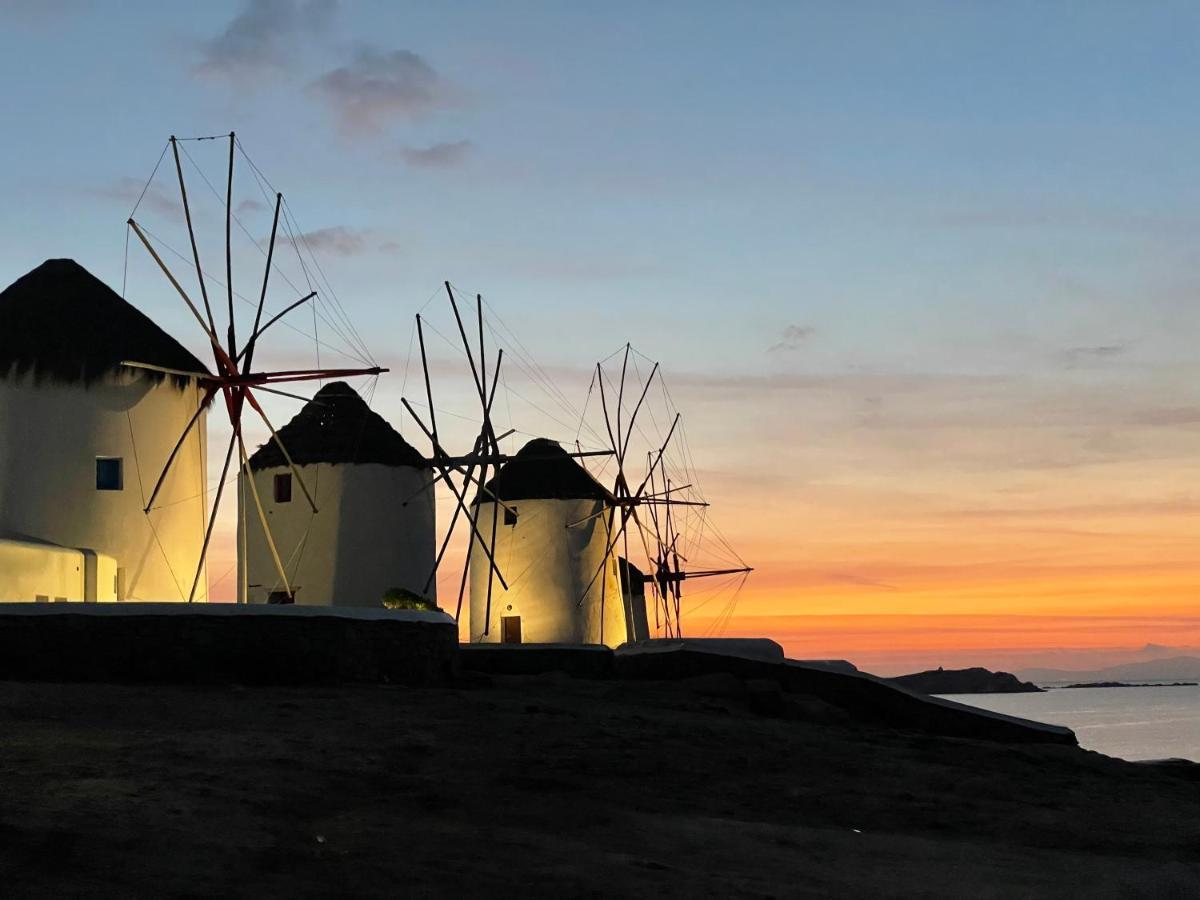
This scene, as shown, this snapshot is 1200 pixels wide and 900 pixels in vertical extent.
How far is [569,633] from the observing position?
1769 inches

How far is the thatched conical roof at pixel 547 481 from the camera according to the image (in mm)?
45719

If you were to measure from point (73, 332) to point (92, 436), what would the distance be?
1908 millimetres

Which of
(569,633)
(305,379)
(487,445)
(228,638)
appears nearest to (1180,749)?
(569,633)

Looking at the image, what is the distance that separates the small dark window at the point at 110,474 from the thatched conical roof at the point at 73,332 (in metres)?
1.42

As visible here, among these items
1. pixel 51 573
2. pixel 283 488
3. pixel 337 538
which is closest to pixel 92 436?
pixel 51 573

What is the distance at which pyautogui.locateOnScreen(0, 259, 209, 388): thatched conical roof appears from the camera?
25.8 m

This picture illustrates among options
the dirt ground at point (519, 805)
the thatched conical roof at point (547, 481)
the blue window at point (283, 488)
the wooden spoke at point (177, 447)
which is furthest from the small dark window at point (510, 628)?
the dirt ground at point (519, 805)

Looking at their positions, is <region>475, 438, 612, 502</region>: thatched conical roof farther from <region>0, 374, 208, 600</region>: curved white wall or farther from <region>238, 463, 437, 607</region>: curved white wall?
<region>0, 374, 208, 600</region>: curved white wall

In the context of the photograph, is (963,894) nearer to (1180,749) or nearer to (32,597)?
(32,597)

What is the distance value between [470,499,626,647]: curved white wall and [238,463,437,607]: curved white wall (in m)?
8.55

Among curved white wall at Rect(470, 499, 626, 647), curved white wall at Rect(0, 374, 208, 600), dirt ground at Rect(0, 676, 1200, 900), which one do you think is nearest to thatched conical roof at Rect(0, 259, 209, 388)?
curved white wall at Rect(0, 374, 208, 600)

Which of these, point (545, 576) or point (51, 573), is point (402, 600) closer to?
point (51, 573)

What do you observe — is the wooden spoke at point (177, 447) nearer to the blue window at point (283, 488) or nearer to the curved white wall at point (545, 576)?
Result: the blue window at point (283, 488)

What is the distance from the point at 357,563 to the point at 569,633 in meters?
11.0
